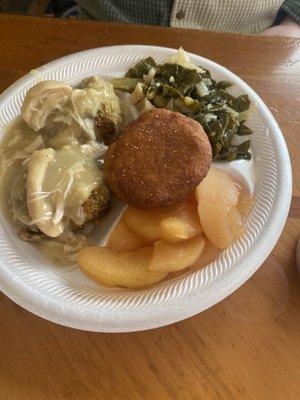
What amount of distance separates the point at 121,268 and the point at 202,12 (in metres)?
1.13

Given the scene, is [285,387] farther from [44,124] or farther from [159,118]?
[44,124]

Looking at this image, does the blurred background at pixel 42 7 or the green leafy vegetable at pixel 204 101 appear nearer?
the green leafy vegetable at pixel 204 101

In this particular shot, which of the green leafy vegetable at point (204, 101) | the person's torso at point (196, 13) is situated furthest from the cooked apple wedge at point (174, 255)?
the person's torso at point (196, 13)

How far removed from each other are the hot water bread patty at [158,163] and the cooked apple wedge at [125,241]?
2.7 inches

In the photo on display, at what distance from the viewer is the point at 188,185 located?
3.67 ft

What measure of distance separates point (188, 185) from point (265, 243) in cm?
22

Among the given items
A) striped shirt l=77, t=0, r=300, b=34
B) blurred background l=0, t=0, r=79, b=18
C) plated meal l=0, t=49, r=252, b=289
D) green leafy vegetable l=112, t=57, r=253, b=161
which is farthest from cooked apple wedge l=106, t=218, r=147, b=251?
blurred background l=0, t=0, r=79, b=18

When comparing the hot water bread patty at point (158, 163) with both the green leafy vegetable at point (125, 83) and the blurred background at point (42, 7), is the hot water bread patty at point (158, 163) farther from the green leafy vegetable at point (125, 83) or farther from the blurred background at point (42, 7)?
the blurred background at point (42, 7)

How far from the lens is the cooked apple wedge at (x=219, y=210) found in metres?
1.08

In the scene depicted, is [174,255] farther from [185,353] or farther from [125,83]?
[125,83]

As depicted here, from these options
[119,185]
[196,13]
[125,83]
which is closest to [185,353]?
[119,185]

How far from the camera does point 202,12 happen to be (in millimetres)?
1790

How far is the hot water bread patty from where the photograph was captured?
111 cm

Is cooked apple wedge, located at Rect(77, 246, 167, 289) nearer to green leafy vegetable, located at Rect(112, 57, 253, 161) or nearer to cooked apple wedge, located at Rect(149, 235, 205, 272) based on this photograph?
cooked apple wedge, located at Rect(149, 235, 205, 272)
